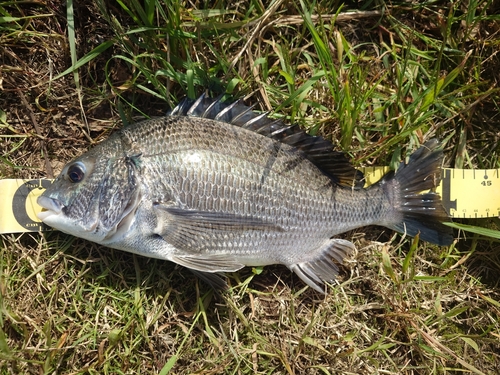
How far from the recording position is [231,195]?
2.42m

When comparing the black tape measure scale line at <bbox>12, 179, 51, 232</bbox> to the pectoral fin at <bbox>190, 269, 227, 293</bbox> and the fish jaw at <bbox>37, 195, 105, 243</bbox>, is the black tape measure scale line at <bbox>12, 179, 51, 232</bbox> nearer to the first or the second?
the fish jaw at <bbox>37, 195, 105, 243</bbox>

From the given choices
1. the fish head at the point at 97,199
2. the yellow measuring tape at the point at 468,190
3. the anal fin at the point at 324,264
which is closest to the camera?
the fish head at the point at 97,199

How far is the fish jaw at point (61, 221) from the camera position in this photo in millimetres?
2314

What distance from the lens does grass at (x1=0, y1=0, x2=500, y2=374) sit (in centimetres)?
264

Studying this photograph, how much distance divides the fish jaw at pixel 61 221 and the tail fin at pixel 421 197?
1991mm

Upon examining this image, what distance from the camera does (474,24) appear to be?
2770 millimetres

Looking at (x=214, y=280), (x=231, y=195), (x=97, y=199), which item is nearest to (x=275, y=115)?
(x=231, y=195)

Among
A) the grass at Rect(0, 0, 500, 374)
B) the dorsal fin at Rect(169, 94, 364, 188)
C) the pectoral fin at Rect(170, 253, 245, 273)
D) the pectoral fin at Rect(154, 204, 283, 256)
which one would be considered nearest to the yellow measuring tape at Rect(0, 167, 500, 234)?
the grass at Rect(0, 0, 500, 374)

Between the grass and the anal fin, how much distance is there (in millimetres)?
174

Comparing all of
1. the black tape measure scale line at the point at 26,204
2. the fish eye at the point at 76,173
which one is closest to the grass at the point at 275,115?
the black tape measure scale line at the point at 26,204

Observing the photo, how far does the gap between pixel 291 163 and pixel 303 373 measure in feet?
4.97

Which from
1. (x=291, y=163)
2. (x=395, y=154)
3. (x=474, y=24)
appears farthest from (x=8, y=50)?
(x=474, y=24)

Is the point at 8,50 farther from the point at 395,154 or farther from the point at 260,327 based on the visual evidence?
the point at 395,154

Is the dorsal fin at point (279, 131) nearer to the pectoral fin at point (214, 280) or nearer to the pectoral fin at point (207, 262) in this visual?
the pectoral fin at point (207, 262)
